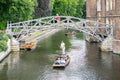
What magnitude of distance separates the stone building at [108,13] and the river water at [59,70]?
2117mm

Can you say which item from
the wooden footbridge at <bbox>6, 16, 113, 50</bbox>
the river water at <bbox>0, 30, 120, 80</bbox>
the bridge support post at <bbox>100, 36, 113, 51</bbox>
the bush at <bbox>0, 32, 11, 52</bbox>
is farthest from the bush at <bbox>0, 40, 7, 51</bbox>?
the bridge support post at <bbox>100, 36, 113, 51</bbox>

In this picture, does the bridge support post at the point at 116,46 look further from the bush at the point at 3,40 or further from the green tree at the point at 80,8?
the green tree at the point at 80,8

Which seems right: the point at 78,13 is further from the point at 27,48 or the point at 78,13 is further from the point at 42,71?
the point at 42,71

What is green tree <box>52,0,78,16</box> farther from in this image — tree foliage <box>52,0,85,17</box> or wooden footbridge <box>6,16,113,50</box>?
wooden footbridge <box>6,16,113,50</box>

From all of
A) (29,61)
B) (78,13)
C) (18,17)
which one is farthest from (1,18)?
(78,13)

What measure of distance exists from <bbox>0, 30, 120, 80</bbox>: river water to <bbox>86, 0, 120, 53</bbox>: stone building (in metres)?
2.12

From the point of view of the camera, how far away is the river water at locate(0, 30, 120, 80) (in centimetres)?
3381

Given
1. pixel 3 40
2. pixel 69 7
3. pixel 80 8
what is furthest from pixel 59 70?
pixel 80 8

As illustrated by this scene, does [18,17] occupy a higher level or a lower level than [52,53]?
higher

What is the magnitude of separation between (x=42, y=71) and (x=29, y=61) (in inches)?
233

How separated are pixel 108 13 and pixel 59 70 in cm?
1644

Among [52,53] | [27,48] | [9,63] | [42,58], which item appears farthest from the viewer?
[27,48]

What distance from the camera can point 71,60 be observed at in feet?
138

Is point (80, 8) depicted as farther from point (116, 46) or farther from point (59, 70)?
point (59, 70)
